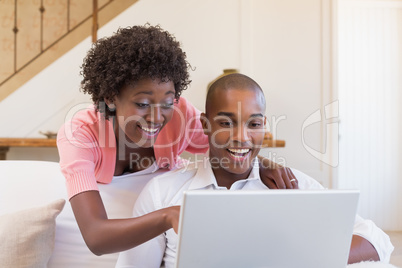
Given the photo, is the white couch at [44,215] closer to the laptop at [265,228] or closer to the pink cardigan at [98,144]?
the pink cardigan at [98,144]

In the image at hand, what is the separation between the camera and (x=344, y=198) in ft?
2.61

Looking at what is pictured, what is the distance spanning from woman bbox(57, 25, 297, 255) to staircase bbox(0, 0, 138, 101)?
8.21ft

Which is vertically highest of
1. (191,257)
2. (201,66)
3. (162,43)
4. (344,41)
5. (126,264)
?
(344,41)

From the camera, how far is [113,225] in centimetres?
103

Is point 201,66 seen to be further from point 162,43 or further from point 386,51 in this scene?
Result: point 162,43

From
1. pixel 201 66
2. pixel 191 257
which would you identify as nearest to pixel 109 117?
pixel 191 257

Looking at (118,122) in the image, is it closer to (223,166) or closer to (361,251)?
(223,166)

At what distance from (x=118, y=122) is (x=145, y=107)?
147 millimetres

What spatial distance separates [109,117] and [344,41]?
3458mm

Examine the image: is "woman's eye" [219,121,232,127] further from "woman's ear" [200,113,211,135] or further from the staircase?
the staircase

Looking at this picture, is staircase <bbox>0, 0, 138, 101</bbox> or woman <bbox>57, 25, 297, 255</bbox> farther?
staircase <bbox>0, 0, 138, 101</bbox>

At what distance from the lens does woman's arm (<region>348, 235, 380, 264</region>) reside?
Result: 1.12 meters

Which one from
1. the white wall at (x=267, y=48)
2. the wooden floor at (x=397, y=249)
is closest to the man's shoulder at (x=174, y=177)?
the wooden floor at (x=397, y=249)

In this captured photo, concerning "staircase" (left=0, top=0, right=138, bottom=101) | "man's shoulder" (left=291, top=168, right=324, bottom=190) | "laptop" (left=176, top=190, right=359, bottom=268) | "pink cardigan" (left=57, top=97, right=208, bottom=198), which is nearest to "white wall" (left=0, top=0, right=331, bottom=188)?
"staircase" (left=0, top=0, right=138, bottom=101)
